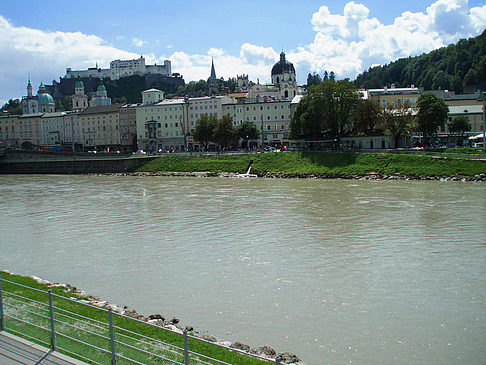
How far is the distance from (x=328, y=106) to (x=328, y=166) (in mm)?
11745

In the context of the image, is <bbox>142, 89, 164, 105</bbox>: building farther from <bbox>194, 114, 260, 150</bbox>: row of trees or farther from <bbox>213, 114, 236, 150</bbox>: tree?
<bbox>213, 114, 236, 150</bbox>: tree

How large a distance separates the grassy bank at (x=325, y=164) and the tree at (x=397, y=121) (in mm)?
8213

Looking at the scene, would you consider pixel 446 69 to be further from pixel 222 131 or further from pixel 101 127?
pixel 101 127

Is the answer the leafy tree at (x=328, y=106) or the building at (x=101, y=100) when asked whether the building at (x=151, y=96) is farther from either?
the leafy tree at (x=328, y=106)

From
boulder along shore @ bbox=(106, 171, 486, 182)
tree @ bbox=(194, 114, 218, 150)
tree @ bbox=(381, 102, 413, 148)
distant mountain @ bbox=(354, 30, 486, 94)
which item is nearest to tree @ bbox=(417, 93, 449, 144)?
tree @ bbox=(381, 102, 413, 148)

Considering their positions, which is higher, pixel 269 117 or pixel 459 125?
pixel 269 117

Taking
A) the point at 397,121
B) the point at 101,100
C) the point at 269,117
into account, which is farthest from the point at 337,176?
the point at 101,100

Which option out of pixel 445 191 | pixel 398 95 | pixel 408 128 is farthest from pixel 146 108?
pixel 445 191

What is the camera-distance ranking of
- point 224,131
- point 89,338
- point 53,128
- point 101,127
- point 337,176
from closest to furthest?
point 89,338, point 337,176, point 224,131, point 101,127, point 53,128

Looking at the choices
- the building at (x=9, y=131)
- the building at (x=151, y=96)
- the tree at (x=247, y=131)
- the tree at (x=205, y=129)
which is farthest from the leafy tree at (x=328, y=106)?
the building at (x=9, y=131)

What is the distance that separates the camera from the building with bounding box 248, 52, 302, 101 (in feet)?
363

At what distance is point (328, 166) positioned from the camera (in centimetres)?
6253

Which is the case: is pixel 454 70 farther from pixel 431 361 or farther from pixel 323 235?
→ pixel 431 361

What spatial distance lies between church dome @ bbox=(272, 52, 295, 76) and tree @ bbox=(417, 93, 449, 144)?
72.5m
